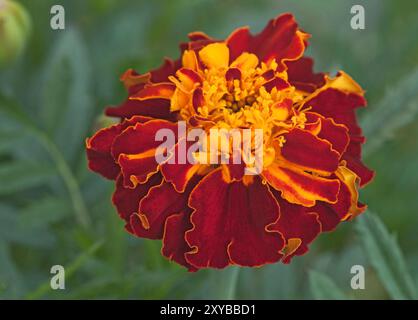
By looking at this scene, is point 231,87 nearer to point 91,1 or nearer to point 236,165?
point 236,165

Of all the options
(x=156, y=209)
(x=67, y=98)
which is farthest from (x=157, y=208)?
(x=67, y=98)

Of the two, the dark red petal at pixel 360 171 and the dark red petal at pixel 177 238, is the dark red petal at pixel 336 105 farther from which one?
the dark red petal at pixel 177 238

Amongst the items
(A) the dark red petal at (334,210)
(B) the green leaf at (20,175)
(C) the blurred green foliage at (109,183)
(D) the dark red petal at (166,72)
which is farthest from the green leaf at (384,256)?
(B) the green leaf at (20,175)

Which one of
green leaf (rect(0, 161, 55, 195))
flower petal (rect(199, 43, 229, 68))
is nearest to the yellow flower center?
flower petal (rect(199, 43, 229, 68))

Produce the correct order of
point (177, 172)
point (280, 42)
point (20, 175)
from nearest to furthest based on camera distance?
1. point (177, 172)
2. point (280, 42)
3. point (20, 175)

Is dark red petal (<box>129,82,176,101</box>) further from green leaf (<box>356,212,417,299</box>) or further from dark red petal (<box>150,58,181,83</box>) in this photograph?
green leaf (<box>356,212,417,299</box>)

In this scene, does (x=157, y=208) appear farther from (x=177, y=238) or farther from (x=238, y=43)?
(x=238, y=43)
